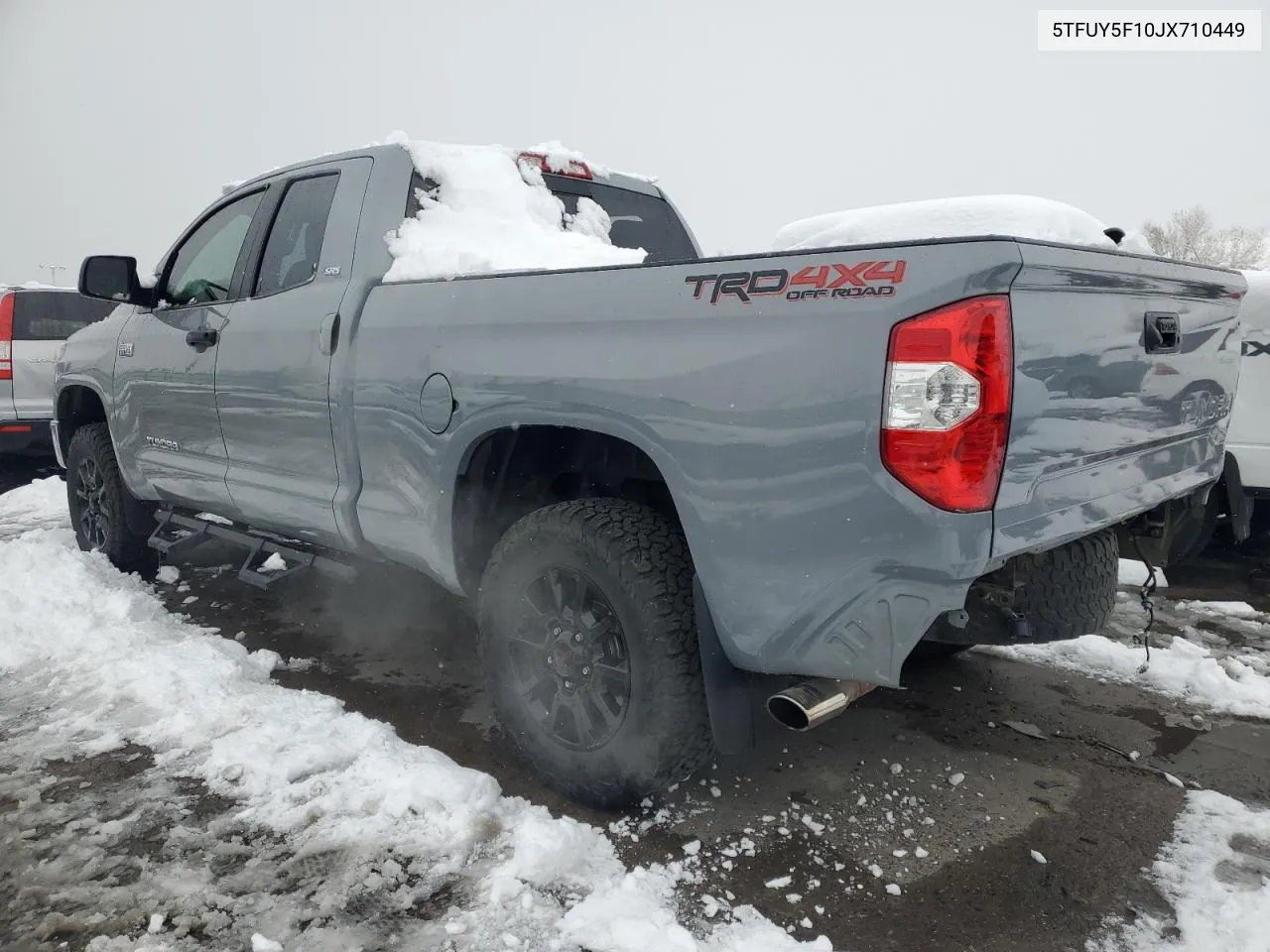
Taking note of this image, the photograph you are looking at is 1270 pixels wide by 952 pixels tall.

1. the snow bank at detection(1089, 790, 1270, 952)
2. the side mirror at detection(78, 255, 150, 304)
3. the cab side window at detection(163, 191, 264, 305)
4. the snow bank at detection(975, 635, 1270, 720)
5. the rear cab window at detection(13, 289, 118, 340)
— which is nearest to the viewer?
the snow bank at detection(1089, 790, 1270, 952)

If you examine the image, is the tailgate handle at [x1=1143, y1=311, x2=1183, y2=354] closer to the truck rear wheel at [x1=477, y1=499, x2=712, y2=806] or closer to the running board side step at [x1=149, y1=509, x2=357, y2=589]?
the truck rear wheel at [x1=477, y1=499, x2=712, y2=806]

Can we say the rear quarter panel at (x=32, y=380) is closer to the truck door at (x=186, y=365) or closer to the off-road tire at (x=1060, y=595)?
the truck door at (x=186, y=365)

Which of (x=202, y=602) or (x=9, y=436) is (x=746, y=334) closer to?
(x=202, y=602)

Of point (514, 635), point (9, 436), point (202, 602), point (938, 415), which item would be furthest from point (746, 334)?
point (9, 436)

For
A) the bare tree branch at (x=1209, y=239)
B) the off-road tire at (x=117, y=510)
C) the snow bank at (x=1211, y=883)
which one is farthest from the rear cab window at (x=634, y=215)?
the bare tree branch at (x=1209, y=239)

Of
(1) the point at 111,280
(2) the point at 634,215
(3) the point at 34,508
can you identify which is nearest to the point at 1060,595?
(2) the point at 634,215

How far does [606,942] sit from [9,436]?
8.24 m

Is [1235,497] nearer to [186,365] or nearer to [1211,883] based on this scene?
[1211,883]

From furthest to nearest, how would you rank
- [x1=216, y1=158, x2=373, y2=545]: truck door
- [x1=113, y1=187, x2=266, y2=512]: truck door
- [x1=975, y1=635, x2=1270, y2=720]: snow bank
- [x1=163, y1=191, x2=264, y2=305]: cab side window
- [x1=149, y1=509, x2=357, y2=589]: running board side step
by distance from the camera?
[x1=163, y1=191, x2=264, y2=305]: cab side window, [x1=113, y1=187, x2=266, y2=512]: truck door, [x1=149, y1=509, x2=357, y2=589]: running board side step, [x1=975, y1=635, x2=1270, y2=720]: snow bank, [x1=216, y1=158, x2=373, y2=545]: truck door

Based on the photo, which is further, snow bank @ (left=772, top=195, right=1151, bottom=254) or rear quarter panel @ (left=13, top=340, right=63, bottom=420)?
rear quarter panel @ (left=13, top=340, right=63, bottom=420)

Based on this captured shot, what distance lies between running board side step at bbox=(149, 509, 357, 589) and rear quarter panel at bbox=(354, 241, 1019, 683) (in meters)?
1.37

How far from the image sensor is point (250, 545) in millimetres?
4090

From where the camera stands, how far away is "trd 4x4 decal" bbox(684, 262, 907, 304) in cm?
192

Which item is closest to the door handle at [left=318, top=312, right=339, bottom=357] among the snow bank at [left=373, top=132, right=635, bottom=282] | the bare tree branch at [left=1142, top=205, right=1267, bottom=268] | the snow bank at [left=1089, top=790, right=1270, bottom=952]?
the snow bank at [left=373, top=132, right=635, bottom=282]
